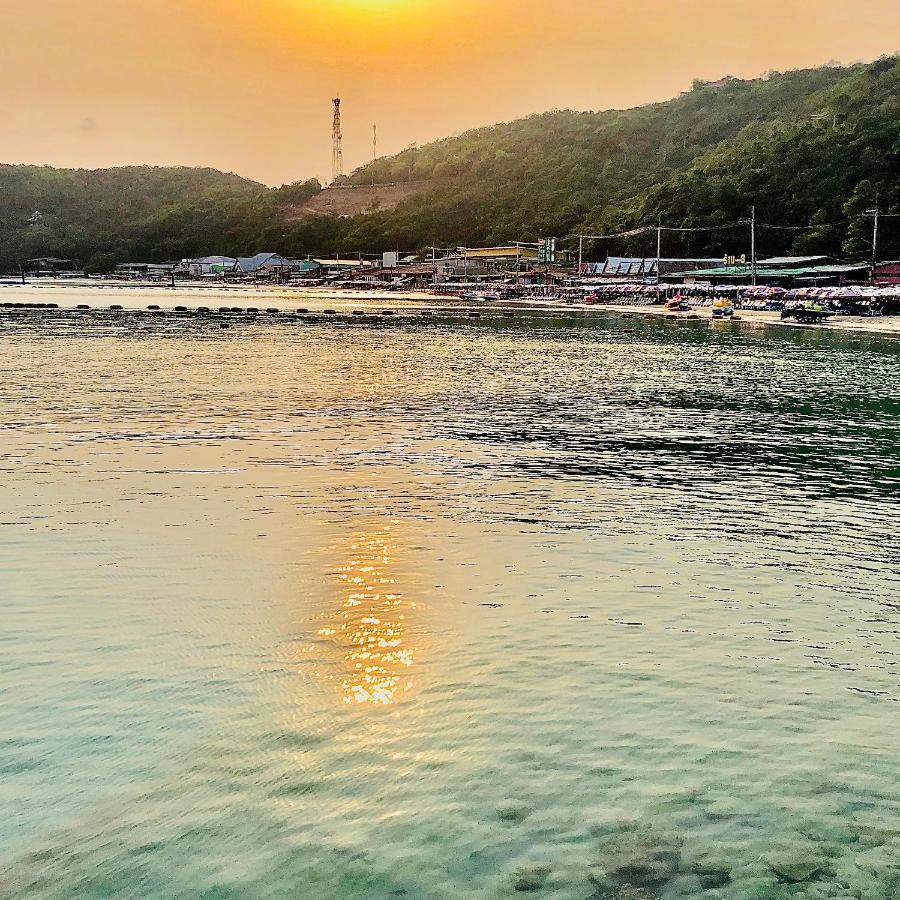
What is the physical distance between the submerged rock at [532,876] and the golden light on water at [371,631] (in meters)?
2.65

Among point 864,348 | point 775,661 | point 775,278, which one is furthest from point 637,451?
point 775,278

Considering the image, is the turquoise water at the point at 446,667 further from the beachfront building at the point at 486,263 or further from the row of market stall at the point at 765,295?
the beachfront building at the point at 486,263

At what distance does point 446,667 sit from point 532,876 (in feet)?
11.3

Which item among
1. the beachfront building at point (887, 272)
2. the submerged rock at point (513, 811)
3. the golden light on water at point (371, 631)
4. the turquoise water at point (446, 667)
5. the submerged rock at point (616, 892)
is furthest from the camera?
the beachfront building at point (887, 272)

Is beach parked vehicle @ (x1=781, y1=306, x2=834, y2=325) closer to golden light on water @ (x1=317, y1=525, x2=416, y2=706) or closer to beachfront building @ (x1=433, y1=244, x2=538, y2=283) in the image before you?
golden light on water @ (x1=317, y1=525, x2=416, y2=706)

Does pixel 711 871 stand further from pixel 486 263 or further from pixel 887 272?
pixel 486 263

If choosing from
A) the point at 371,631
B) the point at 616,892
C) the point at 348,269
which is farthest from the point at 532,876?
the point at 348,269

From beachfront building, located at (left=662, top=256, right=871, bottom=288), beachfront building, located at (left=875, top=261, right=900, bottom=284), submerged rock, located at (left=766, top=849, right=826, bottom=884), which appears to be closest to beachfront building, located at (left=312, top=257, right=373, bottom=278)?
beachfront building, located at (left=662, top=256, right=871, bottom=288)

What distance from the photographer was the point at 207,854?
667 cm

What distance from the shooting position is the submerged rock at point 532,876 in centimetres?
637

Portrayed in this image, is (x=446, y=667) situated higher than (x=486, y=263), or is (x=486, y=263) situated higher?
(x=486, y=263)

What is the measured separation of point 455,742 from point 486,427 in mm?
17855

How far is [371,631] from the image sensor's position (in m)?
10.7

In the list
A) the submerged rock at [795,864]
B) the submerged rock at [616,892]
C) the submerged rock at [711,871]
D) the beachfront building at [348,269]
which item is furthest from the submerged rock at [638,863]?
the beachfront building at [348,269]
